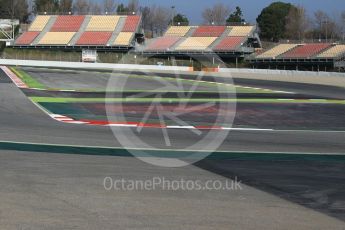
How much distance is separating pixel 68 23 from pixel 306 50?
137 ft

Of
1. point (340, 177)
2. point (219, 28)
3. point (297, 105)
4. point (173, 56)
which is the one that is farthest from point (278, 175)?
point (219, 28)

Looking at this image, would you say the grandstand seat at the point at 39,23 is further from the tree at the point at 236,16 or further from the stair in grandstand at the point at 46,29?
the tree at the point at 236,16

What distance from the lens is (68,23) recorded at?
97875mm

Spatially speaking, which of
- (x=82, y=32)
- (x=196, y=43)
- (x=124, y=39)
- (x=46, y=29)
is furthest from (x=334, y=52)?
(x=46, y=29)

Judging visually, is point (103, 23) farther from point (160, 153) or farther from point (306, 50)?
point (160, 153)

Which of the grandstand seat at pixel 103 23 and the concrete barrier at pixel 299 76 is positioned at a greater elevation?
the grandstand seat at pixel 103 23

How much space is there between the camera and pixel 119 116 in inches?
693

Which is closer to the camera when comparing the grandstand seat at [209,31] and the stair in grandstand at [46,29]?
the grandstand seat at [209,31]

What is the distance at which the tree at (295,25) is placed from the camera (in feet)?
391

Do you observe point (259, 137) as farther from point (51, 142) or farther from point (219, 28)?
point (219, 28)

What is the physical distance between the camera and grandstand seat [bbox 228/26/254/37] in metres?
89.4

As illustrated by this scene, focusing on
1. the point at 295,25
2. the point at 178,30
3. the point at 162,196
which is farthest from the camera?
the point at 295,25

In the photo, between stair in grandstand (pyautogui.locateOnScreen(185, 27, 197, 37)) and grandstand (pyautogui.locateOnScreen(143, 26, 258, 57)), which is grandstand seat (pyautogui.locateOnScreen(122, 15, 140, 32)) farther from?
stair in grandstand (pyautogui.locateOnScreen(185, 27, 197, 37))

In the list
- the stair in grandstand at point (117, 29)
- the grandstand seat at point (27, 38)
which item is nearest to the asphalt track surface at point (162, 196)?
the stair in grandstand at point (117, 29)
